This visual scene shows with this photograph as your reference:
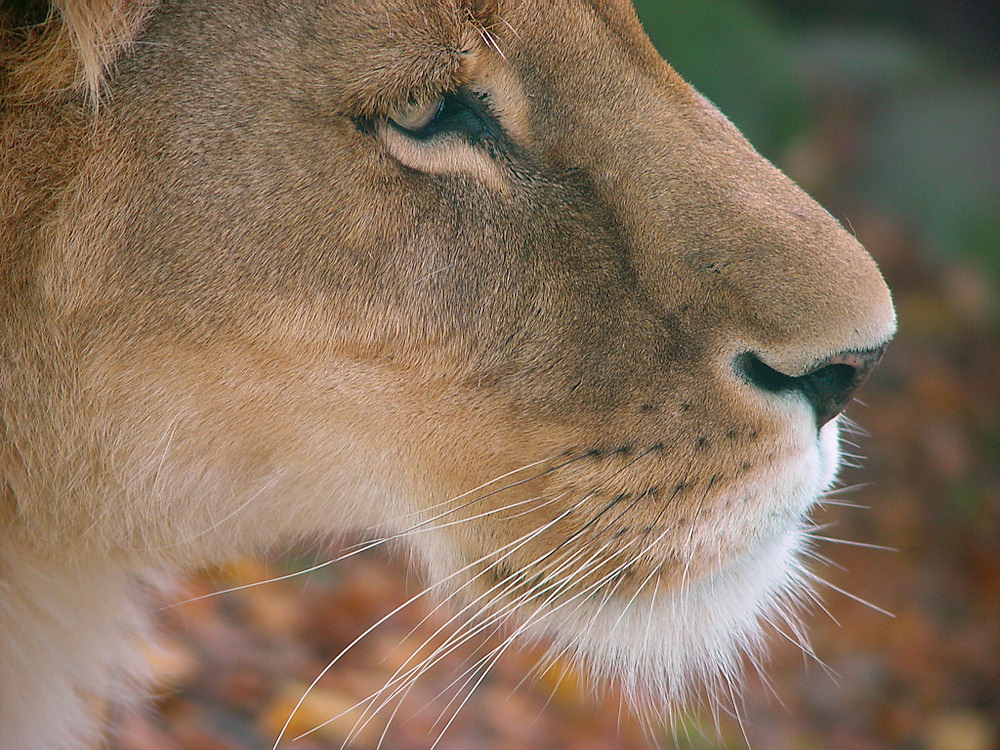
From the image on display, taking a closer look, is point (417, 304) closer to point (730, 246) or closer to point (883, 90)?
point (730, 246)

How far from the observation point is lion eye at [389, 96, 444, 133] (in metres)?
1.90

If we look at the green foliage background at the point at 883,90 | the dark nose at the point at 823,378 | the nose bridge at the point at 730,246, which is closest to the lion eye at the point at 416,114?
the nose bridge at the point at 730,246

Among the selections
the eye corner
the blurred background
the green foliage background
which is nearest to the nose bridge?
the eye corner

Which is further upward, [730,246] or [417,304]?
[730,246]

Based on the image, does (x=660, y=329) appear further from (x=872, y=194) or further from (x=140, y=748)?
(x=872, y=194)

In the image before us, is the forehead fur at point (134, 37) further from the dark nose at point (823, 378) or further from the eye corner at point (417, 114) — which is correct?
the dark nose at point (823, 378)

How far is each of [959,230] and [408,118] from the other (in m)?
6.55

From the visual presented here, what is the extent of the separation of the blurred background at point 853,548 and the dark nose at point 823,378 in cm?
71

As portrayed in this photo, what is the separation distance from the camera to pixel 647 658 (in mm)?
2162

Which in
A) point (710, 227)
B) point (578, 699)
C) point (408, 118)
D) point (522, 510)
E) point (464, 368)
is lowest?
point (578, 699)

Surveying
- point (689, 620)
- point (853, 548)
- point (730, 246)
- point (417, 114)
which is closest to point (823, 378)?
point (730, 246)

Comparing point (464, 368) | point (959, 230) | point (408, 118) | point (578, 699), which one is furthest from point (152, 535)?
point (959, 230)

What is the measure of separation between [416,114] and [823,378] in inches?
35.8

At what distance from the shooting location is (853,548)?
598 centimetres
